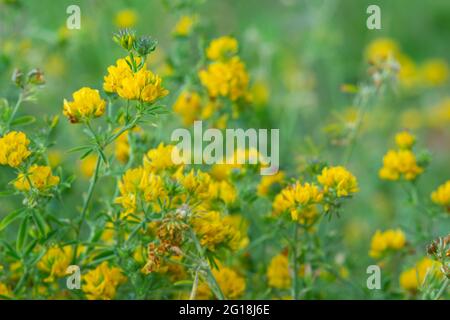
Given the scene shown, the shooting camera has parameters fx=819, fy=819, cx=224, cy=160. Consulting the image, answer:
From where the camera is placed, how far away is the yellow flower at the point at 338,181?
2021 millimetres

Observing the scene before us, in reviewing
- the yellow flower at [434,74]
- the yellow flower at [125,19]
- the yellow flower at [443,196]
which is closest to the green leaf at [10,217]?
the yellow flower at [443,196]

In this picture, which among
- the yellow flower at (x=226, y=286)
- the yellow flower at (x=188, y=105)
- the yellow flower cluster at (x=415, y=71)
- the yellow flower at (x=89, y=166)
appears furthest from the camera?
the yellow flower cluster at (x=415, y=71)

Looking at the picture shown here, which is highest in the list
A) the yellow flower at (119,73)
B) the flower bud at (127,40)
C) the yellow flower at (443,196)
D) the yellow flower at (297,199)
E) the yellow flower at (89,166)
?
the yellow flower at (89,166)

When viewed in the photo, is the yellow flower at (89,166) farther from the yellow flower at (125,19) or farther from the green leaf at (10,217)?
the green leaf at (10,217)

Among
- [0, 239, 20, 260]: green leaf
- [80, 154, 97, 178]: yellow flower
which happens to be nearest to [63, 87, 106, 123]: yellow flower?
[0, 239, 20, 260]: green leaf

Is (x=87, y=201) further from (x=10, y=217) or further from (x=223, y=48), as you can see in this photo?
(x=223, y=48)

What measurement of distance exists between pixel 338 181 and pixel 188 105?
71 centimetres

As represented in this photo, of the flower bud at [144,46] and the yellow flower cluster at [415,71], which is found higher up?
the yellow flower cluster at [415,71]

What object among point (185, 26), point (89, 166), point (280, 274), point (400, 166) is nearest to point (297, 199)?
point (280, 274)

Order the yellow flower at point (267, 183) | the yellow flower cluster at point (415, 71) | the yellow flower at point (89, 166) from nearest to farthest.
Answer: the yellow flower at point (267, 183) < the yellow flower at point (89, 166) < the yellow flower cluster at point (415, 71)

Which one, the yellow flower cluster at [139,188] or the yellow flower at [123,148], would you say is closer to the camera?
the yellow flower cluster at [139,188]

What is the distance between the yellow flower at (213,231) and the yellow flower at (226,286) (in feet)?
0.50

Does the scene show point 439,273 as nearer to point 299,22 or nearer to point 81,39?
point 81,39

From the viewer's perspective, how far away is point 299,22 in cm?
460
